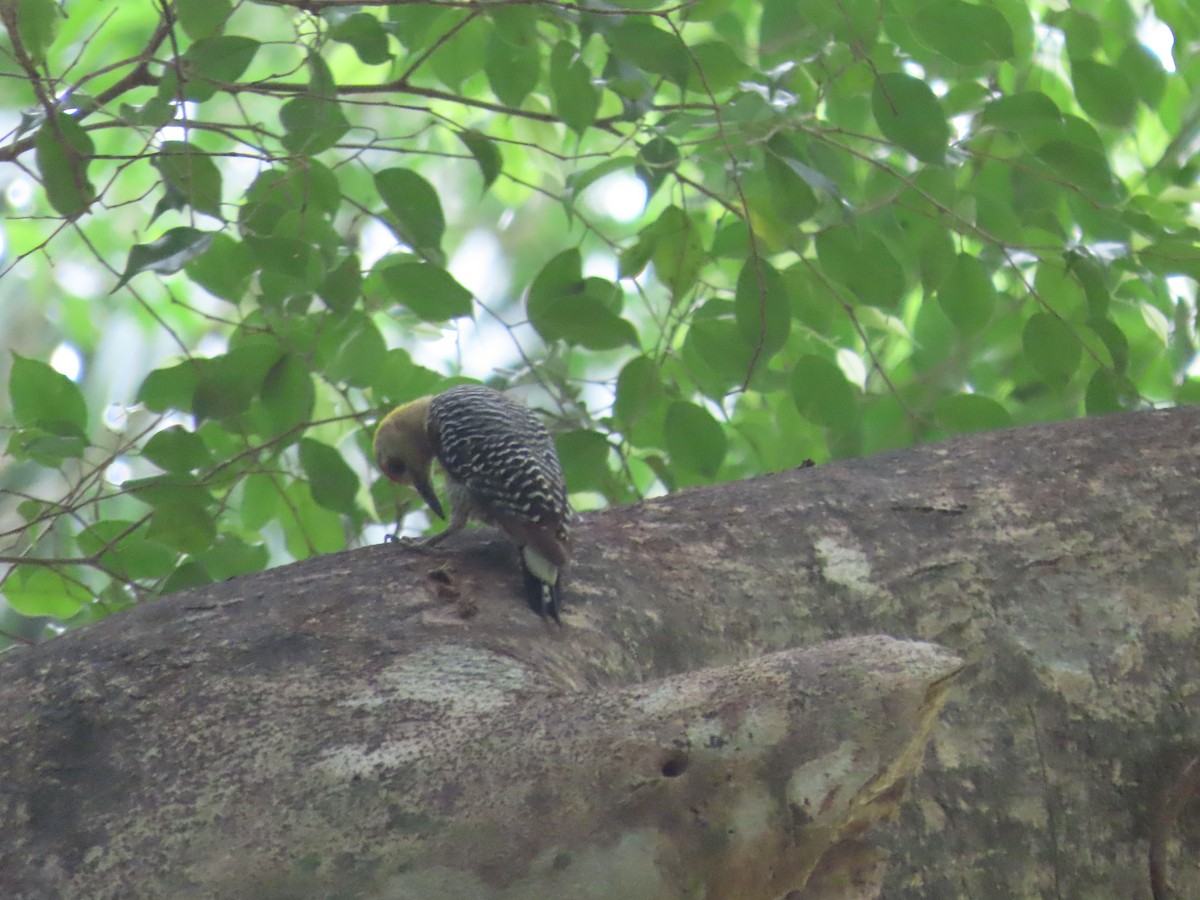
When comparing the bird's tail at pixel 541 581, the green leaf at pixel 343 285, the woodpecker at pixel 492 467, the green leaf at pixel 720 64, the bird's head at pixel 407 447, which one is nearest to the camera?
the bird's tail at pixel 541 581

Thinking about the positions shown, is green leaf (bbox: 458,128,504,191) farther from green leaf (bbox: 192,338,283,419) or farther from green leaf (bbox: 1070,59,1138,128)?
green leaf (bbox: 1070,59,1138,128)

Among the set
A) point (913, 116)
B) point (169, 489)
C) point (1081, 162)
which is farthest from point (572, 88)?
point (169, 489)

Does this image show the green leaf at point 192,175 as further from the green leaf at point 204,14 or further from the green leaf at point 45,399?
the green leaf at point 45,399

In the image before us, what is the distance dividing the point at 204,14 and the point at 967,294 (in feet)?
6.33

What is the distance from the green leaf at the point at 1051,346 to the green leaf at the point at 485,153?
1.39 meters

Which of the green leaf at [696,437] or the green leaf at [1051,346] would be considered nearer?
the green leaf at [1051,346]

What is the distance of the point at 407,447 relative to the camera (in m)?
4.18

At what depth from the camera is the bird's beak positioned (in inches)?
166

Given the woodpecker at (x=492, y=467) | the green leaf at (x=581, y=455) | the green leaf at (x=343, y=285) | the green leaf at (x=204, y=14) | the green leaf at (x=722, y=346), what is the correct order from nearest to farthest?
the woodpecker at (x=492, y=467), the green leaf at (x=204, y=14), the green leaf at (x=343, y=285), the green leaf at (x=722, y=346), the green leaf at (x=581, y=455)

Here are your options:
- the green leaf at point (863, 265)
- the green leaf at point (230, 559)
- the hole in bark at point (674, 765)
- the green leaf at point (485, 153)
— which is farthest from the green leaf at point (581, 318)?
the hole in bark at point (674, 765)

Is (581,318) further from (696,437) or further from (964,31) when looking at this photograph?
(964,31)

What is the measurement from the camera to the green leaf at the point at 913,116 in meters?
2.75

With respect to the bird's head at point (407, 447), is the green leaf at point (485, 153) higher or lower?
higher

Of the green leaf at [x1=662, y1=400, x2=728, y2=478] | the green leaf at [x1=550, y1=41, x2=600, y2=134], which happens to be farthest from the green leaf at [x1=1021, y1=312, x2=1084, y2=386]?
the green leaf at [x1=550, y1=41, x2=600, y2=134]
